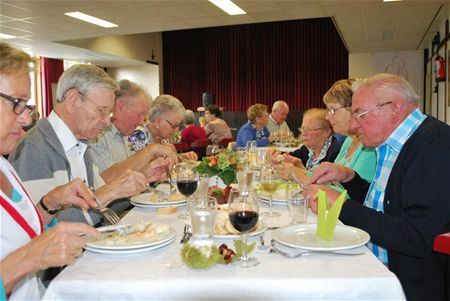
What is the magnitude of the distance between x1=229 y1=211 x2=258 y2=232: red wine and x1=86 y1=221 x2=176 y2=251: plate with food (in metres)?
0.24

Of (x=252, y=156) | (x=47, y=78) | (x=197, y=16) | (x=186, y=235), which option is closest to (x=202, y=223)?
(x=186, y=235)

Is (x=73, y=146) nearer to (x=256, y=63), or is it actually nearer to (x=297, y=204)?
(x=297, y=204)

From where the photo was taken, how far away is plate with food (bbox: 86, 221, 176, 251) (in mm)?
1340

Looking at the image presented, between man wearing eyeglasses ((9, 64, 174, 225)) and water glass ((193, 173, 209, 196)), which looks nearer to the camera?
man wearing eyeglasses ((9, 64, 174, 225))

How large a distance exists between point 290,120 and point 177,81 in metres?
4.66

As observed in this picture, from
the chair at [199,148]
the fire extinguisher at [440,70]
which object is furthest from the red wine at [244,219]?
the fire extinguisher at [440,70]

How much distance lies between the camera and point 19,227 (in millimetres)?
1302

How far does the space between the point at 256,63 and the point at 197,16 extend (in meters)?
7.62

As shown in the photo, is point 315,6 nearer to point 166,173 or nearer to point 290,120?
point 166,173

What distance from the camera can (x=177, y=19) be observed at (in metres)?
7.85

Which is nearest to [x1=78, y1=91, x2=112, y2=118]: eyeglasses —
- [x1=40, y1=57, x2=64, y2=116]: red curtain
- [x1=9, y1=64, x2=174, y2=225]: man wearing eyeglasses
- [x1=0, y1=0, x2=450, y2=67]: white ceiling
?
[x1=9, y1=64, x2=174, y2=225]: man wearing eyeglasses

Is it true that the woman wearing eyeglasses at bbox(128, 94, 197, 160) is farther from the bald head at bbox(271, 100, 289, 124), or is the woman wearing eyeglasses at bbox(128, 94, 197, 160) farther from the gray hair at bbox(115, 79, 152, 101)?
the bald head at bbox(271, 100, 289, 124)

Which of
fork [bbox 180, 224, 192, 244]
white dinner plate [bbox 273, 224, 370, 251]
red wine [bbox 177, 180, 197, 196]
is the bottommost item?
fork [bbox 180, 224, 192, 244]

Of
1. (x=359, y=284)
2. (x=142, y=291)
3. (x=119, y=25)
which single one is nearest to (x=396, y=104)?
(x=359, y=284)
